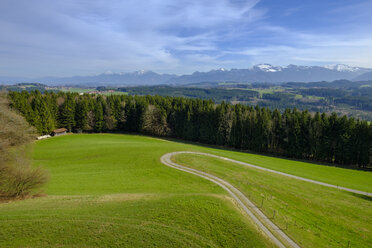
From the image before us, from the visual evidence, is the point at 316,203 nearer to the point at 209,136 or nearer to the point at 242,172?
the point at 242,172

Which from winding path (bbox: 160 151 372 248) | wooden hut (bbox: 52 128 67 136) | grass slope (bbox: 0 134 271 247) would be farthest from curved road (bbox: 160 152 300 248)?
wooden hut (bbox: 52 128 67 136)

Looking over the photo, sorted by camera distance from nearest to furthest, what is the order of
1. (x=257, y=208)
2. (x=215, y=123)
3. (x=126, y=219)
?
(x=126, y=219)
(x=257, y=208)
(x=215, y=123)

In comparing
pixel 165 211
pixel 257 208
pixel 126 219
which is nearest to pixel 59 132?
pixel 126 219

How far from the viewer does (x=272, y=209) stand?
74.9 ft

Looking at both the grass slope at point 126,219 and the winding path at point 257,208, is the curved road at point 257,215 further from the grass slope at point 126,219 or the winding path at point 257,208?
the grass slope at point 126,219

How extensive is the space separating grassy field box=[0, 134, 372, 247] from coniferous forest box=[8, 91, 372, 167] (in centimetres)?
2370

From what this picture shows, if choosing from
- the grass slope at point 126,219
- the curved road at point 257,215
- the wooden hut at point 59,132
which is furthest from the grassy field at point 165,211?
the wooden hut at point 59,132

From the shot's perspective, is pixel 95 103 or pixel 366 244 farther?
pixel 95 103

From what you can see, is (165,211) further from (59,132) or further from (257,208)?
(59,132)

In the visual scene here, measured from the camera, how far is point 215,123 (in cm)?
7656

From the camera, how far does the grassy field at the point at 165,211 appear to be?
50.0 feet

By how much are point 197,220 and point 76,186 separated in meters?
20.7

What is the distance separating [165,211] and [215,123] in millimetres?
59639

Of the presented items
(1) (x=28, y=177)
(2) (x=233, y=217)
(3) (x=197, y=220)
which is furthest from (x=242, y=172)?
(1) (x=28, y=177)
